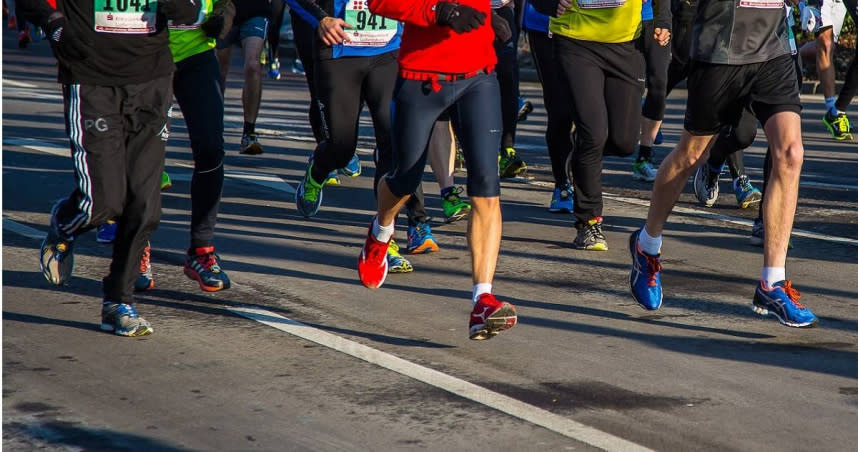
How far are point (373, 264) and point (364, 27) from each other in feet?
5.05

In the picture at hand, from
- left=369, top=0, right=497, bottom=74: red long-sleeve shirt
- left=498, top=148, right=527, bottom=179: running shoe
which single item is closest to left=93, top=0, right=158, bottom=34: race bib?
left=369, top=0, right=497, bottom=74: red long-sleeve shirt

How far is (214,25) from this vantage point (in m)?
6.70

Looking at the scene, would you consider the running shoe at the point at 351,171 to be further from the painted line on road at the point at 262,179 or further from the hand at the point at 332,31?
the hand at the point at 332,31

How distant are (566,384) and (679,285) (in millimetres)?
2162

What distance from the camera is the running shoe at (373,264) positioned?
6.70 metres

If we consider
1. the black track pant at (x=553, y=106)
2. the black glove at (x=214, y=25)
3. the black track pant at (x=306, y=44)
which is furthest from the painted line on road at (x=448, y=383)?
the black track pant at (x=553, y=106)

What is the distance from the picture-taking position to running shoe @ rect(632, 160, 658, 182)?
10.9 meters

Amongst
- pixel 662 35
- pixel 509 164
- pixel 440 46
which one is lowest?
pixel 509 164

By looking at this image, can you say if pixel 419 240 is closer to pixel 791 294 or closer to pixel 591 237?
pixel 591 237

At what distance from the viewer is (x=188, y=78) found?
6.79 meters

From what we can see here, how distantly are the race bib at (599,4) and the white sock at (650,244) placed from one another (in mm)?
1715

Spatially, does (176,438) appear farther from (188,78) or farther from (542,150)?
(542,150)

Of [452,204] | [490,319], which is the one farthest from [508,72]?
[490,319]

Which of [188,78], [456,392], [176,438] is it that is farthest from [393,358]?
[188,78]
